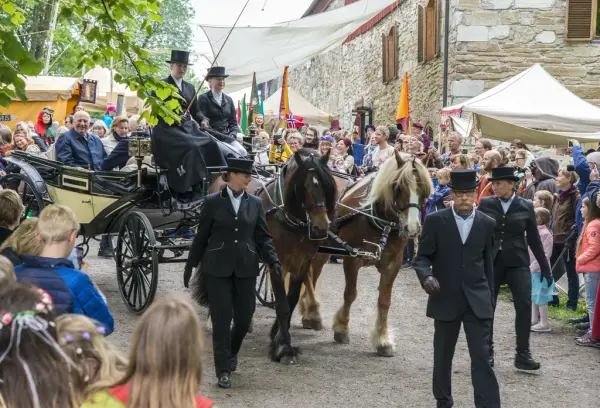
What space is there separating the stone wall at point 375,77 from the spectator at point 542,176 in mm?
9167

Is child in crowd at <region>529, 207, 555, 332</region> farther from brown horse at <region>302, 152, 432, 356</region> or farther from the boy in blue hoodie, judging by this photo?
Result: the boy in blue hoodie

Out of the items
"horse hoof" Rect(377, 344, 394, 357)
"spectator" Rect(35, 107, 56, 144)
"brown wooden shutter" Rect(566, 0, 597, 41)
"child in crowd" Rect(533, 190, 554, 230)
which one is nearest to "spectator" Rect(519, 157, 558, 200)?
"child in crowd" Rect(533, 190, 554, 230)

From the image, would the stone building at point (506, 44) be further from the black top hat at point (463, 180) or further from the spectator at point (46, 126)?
the black top hat at point (463, 180)

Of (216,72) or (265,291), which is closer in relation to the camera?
(216,72)

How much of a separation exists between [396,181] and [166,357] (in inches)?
238

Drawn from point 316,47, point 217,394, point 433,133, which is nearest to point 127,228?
point 217,394

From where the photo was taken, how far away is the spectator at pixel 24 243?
5.18 m

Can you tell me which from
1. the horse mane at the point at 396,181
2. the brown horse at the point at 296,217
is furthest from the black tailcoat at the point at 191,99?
the horse mane at the point at 396,181

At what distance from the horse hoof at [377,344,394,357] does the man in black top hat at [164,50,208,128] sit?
10.3 ft

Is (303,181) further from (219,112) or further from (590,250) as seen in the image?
(590,250)

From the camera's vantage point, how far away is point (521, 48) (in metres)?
20.1

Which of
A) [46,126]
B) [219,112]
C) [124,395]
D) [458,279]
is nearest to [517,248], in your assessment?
[458,279]

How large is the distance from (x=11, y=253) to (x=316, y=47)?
10607 mm

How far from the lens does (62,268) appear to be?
482cm
